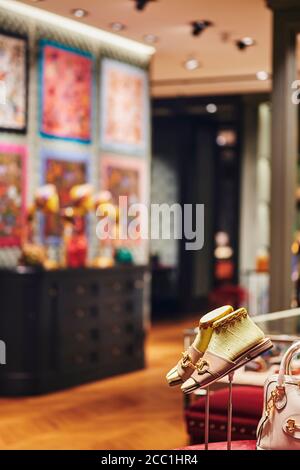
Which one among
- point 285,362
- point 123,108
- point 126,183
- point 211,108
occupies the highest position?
point 211,108

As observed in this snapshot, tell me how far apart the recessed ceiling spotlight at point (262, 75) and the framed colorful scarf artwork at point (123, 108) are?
7.04 ft

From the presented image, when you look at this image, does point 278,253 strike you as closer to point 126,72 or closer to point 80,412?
point 80,412

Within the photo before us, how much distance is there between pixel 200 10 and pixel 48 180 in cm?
188

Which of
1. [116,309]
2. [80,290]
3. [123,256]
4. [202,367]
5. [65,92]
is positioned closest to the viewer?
[202,367]

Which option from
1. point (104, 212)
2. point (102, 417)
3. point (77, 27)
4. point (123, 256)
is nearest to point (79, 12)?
point (77, 27)

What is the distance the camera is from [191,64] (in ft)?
31.4

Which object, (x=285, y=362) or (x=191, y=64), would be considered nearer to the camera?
(x=285, y=362)

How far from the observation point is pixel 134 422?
5910 millimetres

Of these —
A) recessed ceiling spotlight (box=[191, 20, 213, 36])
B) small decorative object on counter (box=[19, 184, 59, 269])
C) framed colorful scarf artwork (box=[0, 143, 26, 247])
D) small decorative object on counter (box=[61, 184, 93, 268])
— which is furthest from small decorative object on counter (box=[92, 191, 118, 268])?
recessed ceiling spotlight (box=[191, 20, 213, 36])

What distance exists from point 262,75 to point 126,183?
295 cm

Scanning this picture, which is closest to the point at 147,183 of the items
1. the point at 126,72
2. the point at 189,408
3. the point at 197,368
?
the point at 126,72

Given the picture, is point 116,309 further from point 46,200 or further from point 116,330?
point 46,200

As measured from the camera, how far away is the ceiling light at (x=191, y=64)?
9375 millimetres

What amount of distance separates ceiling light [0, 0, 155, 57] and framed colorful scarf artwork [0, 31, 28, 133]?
8.9 inches
